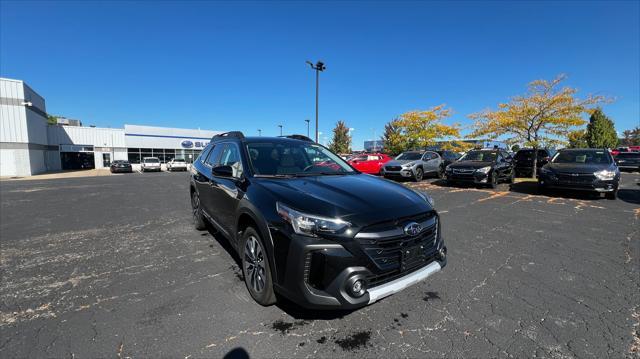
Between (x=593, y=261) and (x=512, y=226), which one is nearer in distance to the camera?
(x=593, y=261)

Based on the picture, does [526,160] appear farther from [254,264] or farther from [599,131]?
[599,131]

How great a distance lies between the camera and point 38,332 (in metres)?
2.45

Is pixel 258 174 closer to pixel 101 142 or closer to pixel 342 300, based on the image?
pixel 342 300

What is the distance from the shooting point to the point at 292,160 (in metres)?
3.70

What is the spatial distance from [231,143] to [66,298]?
2.49m

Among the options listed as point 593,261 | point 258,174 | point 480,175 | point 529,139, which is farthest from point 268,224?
point 529,139

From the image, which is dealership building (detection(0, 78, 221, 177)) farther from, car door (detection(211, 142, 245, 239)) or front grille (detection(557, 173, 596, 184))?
front grille (detection(557, 173, 596, 184))

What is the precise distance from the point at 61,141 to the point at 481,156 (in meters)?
46.7

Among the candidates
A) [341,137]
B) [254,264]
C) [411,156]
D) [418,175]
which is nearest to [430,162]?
[411,156]

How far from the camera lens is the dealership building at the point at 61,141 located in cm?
2445

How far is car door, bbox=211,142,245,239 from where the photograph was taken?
3.29m

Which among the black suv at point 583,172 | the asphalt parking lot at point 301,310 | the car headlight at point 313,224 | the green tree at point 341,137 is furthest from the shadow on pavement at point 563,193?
the green tree at point 341,137

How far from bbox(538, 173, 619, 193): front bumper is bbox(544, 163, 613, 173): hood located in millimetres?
312

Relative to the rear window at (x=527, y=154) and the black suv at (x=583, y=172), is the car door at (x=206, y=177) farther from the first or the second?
the rear window at (x=527, y=154)
